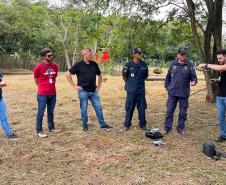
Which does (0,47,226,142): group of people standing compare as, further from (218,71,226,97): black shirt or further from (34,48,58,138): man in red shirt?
(218,71,226,97): black shirt

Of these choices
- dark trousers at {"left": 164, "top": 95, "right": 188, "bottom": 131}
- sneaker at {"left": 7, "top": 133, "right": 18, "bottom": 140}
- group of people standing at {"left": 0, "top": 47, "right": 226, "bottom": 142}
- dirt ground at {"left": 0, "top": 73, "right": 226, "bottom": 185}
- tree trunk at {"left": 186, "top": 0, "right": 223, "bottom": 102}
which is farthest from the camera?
tree trunk at {"left": 186, "top": 0, "right": 223, "bottom": 102}

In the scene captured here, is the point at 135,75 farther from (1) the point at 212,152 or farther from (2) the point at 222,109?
(1) the point at 212,152

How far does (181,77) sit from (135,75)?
996 millimetres

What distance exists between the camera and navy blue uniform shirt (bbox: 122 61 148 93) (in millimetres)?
8844

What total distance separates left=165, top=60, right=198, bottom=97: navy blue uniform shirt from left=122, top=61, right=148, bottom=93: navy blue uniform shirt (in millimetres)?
654

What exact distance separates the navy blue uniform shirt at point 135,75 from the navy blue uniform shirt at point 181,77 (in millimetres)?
654

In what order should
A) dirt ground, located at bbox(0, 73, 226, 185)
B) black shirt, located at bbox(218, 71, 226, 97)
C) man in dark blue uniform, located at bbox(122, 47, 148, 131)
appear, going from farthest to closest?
man in dark blue uniform, located at bbox(122, 47, 148, 131) < black shirt, located at bbox(218, 71, 226, 97) < dirt ground, located at bbox(0, 73, 226, 185)

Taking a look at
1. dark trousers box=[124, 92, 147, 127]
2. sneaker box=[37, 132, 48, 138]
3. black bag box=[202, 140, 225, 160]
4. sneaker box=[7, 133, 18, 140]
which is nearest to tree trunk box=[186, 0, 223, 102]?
dark trousers box=[124, 92, 147, 127]

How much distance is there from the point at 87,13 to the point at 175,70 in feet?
9.67

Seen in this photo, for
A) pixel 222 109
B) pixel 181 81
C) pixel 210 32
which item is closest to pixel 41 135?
pixel 181 81

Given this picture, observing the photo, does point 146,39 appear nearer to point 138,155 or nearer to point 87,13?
point 87,13

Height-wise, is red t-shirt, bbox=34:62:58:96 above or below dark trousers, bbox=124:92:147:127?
above

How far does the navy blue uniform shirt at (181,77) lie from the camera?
8.40 meters

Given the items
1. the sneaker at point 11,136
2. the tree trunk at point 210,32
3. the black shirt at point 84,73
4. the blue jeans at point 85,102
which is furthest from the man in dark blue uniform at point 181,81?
the tree trunk at point 210,32
